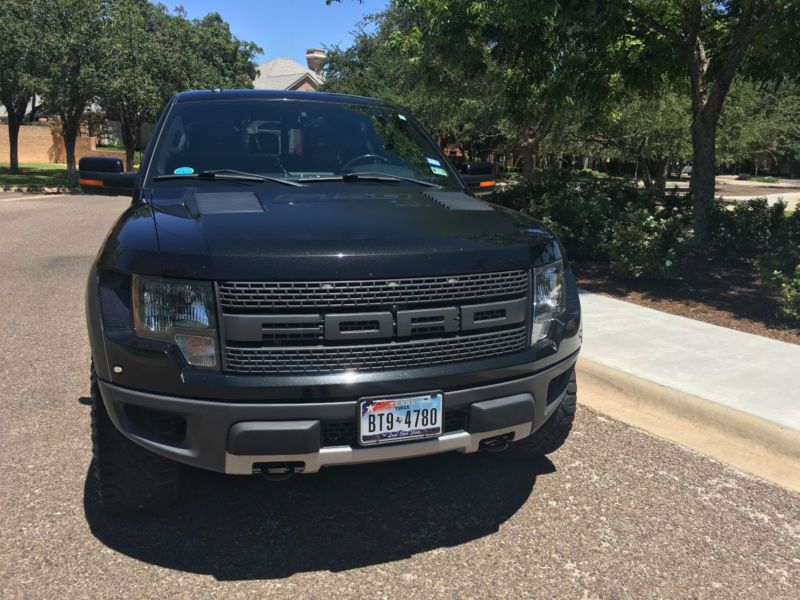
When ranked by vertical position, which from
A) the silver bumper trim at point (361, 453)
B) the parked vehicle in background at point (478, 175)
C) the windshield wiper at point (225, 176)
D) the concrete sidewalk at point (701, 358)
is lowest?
the concrete sidewalk at point (701, 358)

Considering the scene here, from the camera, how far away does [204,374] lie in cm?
240

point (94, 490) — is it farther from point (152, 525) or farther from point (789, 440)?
point (789, 440)

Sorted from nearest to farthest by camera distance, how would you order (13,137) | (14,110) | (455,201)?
(455,201), (14,110), (13,137)

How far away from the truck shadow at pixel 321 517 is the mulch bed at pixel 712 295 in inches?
140

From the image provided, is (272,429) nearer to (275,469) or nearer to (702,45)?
(275,469)

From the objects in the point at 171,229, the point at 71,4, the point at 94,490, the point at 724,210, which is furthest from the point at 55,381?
the point at 71,4

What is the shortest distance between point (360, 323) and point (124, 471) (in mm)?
1196

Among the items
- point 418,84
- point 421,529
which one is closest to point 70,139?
point 418,84

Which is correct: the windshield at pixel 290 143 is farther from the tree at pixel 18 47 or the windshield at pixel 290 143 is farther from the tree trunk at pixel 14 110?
the tree trunk at pixel 14 110

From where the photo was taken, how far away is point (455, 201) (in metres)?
3.36

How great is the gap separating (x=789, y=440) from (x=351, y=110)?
10.8 ft

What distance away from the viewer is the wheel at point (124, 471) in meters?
2.69

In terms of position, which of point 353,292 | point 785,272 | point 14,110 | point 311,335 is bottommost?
point 785,272

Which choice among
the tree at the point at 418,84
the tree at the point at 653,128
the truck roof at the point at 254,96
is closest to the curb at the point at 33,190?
the tree at the point at 418,84
